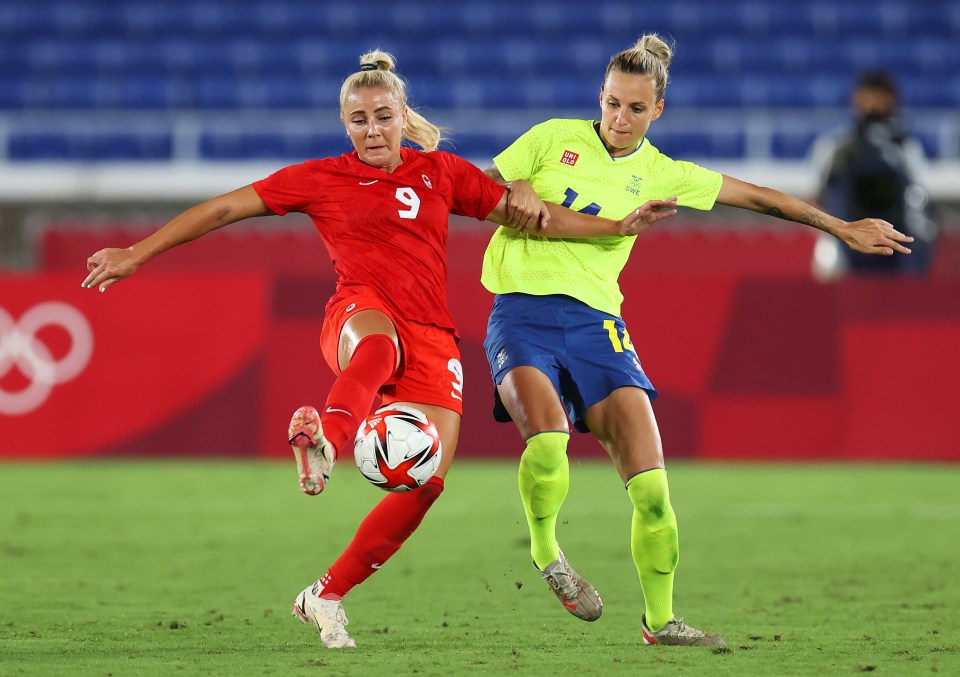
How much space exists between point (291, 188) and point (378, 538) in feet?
3.92

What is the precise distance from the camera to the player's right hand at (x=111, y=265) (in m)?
4.68

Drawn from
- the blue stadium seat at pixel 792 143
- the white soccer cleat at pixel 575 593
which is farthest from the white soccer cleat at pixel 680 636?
the blue stadium seat at pixel 792 143

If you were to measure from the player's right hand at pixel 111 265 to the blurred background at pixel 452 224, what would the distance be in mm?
6428

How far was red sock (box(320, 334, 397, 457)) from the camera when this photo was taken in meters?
4.38

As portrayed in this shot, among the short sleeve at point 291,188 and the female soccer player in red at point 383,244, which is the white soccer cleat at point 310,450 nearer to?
the female soccer player in red at point 383,244

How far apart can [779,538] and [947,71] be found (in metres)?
11.4

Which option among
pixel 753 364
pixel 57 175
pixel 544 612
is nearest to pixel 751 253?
pixel 753 364

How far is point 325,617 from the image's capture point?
15.7ft

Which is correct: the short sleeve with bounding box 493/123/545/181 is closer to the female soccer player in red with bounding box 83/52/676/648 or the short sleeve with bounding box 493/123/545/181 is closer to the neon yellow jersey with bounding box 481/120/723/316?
the neon yellow jersey with bounding box 481/120/723/316

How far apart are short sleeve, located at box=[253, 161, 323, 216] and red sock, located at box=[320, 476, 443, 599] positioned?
3.34ft

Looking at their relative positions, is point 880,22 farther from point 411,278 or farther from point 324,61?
point 411,278

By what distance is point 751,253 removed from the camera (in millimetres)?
14992

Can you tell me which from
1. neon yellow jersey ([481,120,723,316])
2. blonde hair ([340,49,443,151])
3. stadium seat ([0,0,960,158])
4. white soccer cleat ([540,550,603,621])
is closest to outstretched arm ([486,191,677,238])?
neon yellow jersey ([481,120,723,316])

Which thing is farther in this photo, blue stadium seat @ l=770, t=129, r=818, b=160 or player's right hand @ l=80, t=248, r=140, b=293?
blue stadium seat @ l=770, t=129, r=818, b=160
